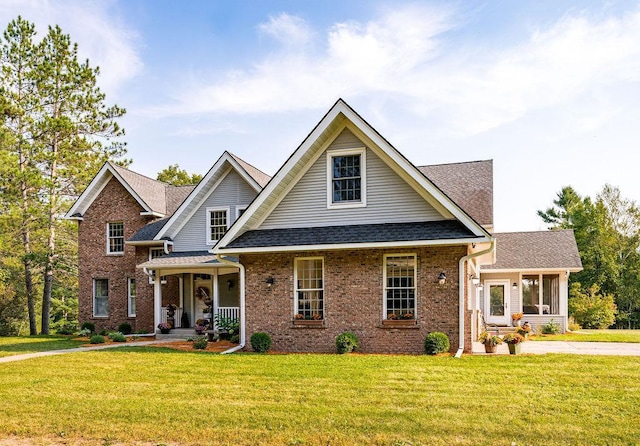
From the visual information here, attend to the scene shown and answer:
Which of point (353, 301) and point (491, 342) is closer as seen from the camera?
point (491, 342)

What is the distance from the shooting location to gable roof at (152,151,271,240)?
64.5 feet

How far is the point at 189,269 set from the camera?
63.8 ft

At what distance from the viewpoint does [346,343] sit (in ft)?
45.0

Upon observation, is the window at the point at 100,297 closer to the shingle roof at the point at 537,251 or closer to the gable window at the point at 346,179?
the gable window at the point at 346,179

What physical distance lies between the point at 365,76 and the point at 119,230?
15793 mm

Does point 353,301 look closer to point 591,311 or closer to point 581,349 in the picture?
point 581,349

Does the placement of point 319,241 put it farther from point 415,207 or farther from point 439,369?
point 439,369

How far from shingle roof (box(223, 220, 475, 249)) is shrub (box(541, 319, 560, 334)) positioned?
38.7ft

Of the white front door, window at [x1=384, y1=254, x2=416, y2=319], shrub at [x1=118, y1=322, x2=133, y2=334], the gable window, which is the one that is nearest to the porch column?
shrub at [x1=118, y1=322, x2=133, y2=334]

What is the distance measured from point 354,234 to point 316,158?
2.68 metres

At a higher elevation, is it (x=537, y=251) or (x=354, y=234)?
(x=354, y=234)

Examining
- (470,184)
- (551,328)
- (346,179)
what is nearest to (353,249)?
(346,179)

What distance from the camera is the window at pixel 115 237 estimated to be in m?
24.0

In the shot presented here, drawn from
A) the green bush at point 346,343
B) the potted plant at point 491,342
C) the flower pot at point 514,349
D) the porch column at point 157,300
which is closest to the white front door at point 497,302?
the potted plant at point 491,342
